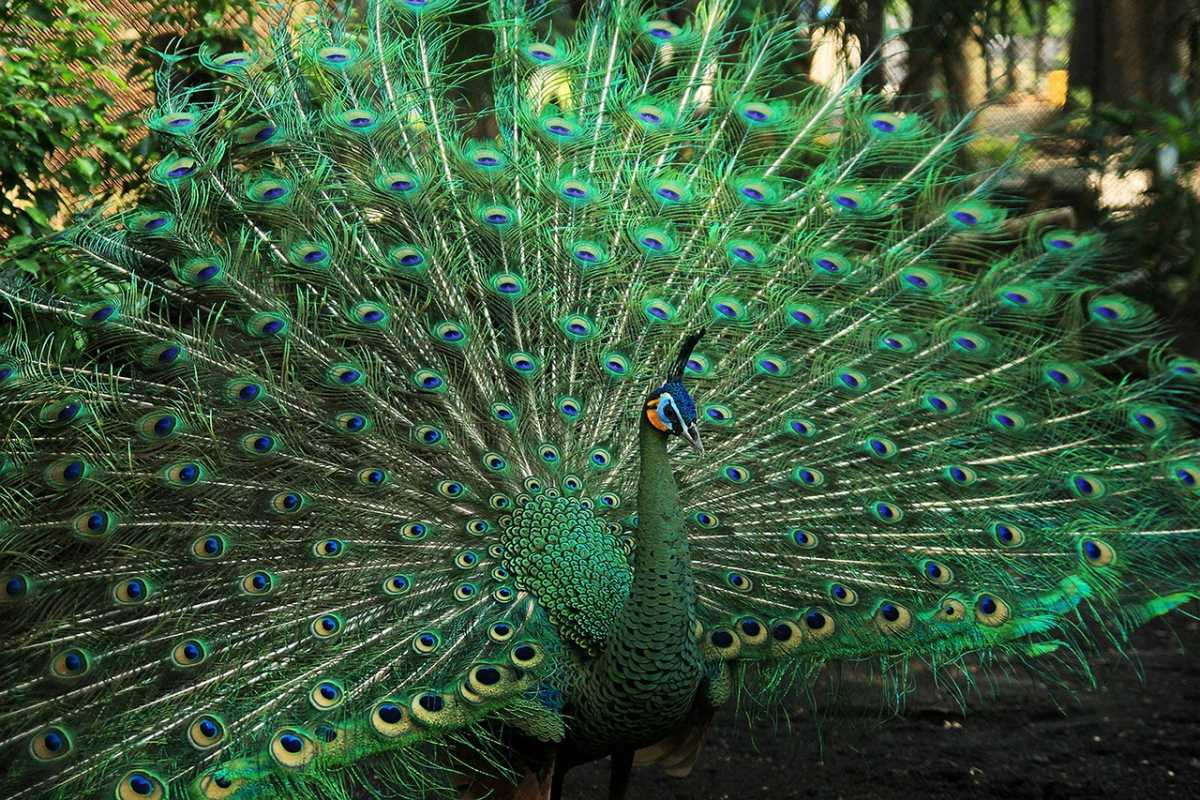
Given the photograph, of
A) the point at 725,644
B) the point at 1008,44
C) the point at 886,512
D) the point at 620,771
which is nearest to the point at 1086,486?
the point at 886,512

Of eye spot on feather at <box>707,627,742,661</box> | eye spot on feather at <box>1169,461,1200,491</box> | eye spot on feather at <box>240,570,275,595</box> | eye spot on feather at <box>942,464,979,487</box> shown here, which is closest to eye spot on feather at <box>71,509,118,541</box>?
eye spot on feather at <box>240,570,275,595</box>

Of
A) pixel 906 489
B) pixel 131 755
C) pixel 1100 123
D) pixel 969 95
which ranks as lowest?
pixel 131 755

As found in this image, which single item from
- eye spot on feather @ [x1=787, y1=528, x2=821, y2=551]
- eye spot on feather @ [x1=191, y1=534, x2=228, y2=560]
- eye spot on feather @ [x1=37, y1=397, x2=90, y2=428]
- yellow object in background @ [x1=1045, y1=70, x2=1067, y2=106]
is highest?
yellow object in background @ [x1=1045, y1=70, x2=1067, y2=106]

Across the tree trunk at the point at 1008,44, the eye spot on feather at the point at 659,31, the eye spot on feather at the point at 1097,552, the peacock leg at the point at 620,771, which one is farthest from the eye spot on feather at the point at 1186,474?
the tree trunk at the point at 1008,44

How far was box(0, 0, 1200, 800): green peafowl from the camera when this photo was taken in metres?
3.09

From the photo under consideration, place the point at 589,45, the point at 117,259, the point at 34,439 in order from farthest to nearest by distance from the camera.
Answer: the point at 589,45 < the point at 117,259 < the point at 34,439

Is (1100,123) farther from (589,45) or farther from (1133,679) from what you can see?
(589,45)

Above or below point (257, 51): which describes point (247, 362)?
below

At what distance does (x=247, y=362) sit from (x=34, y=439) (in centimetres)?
58

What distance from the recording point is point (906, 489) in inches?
144

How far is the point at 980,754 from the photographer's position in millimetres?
4543

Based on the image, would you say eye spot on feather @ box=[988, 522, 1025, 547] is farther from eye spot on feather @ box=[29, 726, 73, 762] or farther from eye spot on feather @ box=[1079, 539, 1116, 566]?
eye spot on feather @ box=[29, 726, 73, 762]

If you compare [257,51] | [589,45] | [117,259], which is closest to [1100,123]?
[589,45]

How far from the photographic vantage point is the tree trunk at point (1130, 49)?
644 centimetres
